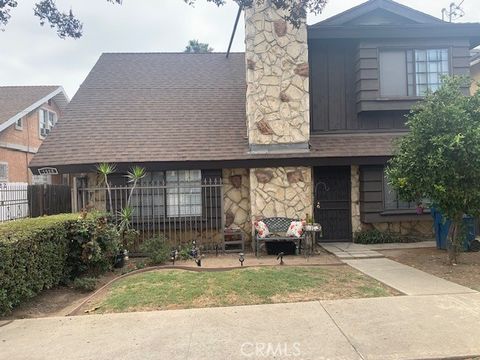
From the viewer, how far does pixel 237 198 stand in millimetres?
11664

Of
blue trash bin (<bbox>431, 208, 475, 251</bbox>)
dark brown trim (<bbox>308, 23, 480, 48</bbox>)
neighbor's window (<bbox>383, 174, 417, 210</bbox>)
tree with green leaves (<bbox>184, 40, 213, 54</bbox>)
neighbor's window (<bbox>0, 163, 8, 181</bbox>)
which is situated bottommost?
blue trash bin (<bbox>431, 208, 475, 251</bbox>)

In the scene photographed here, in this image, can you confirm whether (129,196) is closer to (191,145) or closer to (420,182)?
(191,145)

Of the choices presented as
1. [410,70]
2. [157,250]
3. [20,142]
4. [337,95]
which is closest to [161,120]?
[157,250]

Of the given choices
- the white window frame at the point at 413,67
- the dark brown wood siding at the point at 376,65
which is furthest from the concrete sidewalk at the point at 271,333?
the white window frame at the point at 413,67

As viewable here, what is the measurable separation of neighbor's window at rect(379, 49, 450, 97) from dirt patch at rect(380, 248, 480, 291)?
4.76 metres

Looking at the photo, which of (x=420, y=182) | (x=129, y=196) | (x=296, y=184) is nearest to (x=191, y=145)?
(x=129, y=196)

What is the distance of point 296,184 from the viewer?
36.6ft

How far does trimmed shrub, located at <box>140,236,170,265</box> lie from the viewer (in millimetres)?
9008

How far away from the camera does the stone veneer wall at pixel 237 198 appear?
38.0 ft

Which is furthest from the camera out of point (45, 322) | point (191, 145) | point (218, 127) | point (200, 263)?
point (218, 127)

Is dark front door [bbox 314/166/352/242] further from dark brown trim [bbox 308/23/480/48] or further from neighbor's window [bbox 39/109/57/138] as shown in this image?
neighbor's window [bbox 39/109/57/138]

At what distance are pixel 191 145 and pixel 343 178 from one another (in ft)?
14.8

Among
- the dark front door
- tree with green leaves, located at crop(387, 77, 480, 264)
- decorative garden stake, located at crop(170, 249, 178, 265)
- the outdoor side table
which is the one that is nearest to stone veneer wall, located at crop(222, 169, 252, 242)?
the outdoor side table

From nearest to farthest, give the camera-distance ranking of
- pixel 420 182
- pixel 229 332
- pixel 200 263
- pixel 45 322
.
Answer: pixel 229 332 < pixel 45 322 < pixel 420 182 < pixel 200 263
